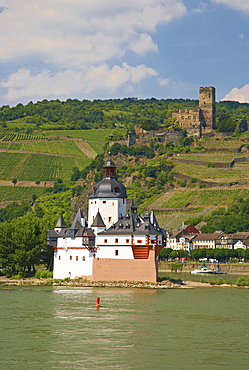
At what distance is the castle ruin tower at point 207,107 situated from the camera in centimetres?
18888

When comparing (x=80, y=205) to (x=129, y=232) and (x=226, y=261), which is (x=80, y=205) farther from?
(x=129, y=232)

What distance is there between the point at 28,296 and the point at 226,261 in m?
66.2

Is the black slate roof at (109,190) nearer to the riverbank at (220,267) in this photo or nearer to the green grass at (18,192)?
the riverbank at (220,267)

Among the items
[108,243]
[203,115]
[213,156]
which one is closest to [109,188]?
[108,243]

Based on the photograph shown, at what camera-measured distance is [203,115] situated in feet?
625

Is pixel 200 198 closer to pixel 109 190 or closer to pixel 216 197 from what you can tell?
pixel 216 197

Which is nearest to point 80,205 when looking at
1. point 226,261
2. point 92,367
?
point 226,261

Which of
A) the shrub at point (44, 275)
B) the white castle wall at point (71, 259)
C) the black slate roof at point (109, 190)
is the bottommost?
the shrub at point (44, 275)

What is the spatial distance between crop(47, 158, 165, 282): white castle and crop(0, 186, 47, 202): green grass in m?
107

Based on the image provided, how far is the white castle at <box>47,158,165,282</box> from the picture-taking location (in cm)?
6812

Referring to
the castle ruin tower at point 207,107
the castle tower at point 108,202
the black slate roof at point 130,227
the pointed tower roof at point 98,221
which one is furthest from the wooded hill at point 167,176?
the black slate roof at point 130,227

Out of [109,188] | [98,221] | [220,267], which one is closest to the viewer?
[98,221]

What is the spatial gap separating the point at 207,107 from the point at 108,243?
125m

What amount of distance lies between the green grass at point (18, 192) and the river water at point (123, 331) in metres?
121
